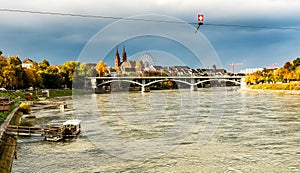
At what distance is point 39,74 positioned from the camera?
228 ft

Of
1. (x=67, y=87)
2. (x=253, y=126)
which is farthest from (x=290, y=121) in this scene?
(x=67, y=87)

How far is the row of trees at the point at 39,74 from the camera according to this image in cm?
5077

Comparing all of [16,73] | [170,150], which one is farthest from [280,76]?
[170,150]

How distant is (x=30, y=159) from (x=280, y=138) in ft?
43.3

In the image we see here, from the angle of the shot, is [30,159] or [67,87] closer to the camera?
[30,159]

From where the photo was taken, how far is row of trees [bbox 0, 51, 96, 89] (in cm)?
5077

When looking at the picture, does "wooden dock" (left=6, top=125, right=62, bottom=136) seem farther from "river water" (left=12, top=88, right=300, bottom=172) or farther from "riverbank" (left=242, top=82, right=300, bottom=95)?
"riverbank" (left=242, top=82, right=300, bottom=95)

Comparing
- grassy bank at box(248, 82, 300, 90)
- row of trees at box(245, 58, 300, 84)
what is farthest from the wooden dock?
row of trees at box(245, 58, 300, 84)

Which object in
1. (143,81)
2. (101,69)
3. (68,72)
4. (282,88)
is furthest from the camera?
(143,81)

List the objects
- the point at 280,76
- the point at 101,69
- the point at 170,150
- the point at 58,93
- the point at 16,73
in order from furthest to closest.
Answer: the point at 280,76, the point at 101,69, the point at 58,93, the point at 16,73, the point at 170,150

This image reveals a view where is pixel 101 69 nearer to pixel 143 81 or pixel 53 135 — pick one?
pixel 143 81

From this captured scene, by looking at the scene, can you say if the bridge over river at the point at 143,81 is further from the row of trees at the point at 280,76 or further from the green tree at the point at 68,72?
the green tree at the point at 68,72

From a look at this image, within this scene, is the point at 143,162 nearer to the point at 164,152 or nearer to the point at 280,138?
A: the point at 164,152

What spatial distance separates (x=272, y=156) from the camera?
577 inches
